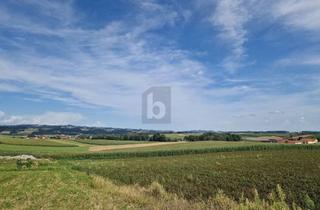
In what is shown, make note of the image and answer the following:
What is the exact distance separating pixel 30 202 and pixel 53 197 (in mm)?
1147

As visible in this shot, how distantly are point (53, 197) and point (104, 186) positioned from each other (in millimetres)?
4457

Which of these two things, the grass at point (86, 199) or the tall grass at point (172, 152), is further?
the tall grass at point (172, 152)

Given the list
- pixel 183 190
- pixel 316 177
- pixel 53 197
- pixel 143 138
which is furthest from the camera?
pixel 143 138

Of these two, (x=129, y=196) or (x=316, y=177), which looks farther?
(x=316, y=177)

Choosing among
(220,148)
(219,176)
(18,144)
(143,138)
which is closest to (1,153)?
(18,144)

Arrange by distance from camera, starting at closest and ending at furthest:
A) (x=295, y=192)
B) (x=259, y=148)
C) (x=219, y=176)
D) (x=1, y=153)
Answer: (x=295, y=192)
(x=219, y=176)
(x=1, y=153)
(x=259, y=148)

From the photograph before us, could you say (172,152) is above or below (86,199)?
above

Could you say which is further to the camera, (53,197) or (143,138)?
(143,138)

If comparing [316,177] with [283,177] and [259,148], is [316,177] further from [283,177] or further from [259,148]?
[259,148]

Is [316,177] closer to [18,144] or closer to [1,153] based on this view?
[1,153]

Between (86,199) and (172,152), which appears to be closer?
(86,199)

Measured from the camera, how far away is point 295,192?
16922mm

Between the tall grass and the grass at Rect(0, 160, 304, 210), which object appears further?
the tall grass

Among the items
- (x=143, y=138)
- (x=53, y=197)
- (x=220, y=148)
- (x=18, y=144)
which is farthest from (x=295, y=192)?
(x=143, y=138)
